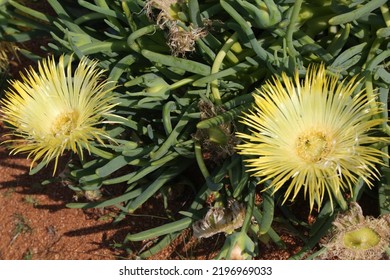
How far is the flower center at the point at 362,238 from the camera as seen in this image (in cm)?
89

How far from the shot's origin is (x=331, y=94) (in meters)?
0.83

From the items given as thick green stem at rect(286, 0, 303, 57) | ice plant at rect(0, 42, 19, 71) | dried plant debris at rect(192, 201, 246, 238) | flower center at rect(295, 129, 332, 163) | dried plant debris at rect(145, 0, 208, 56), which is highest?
ice plant at rect(0, 42, 19, 71)

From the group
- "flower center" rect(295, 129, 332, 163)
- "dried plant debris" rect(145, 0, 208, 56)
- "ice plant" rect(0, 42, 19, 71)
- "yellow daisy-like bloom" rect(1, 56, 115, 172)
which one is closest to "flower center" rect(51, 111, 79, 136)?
"yellow daisy-like bloom" rect(1, 56, 115, 172)

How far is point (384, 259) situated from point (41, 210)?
2.72 ft

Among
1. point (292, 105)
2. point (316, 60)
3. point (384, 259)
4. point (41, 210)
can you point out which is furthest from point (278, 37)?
point (41, 210)

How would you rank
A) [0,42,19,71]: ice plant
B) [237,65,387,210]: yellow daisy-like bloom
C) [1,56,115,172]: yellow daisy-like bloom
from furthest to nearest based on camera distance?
1. [0,42,19,71]: ice plant
2. [1,56,115,172]: yellow daisy-like bloom
3. [237,65,387,210]: yellow daisy-like bloom

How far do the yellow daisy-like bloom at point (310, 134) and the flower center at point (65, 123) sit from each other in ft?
1.02

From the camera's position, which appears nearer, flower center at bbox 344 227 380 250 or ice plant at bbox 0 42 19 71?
flower center at bbox 344 227 380 250

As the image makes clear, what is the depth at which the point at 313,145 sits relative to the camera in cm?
84

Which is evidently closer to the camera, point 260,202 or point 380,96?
point 380,96

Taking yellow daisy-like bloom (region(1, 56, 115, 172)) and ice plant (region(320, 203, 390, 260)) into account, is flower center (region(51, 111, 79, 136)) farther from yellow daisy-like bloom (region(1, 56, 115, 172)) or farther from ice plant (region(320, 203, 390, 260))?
ice plant (region(320, 203, 390, 260))

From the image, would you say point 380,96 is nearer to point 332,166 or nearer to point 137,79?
point 332,166

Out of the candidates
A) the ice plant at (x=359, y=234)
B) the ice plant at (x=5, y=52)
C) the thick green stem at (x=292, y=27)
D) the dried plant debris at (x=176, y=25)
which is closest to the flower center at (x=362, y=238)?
the ice plant at (x=359, y=234)

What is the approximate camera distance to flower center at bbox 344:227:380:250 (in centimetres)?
89
